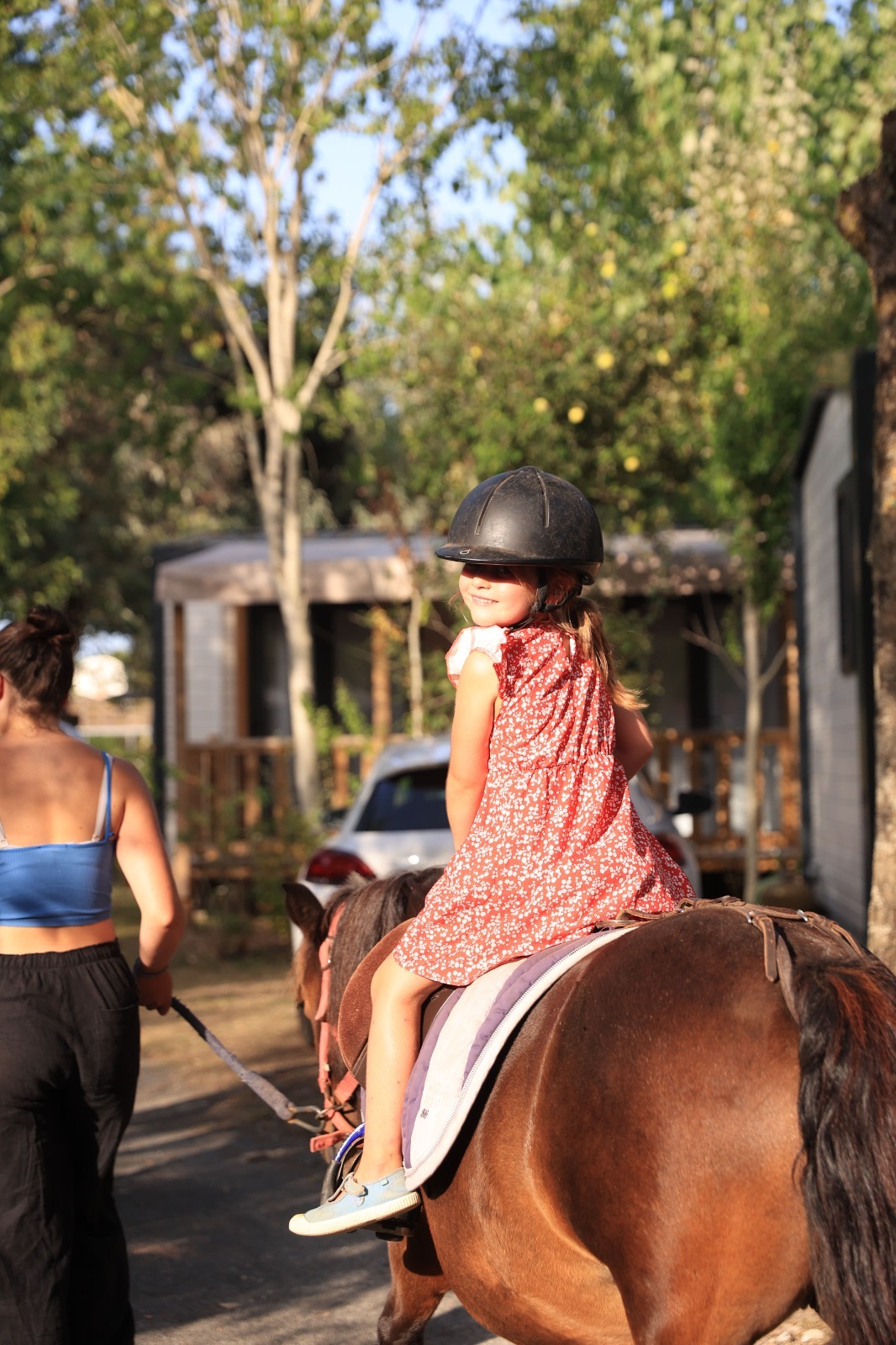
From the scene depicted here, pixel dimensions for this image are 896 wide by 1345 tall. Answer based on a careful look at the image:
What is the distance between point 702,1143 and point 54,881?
2037 mm

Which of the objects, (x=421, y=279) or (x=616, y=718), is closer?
(x=616, y=718)

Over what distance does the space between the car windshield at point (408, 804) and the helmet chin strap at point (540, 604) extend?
515 cm

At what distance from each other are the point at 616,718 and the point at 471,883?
0.63 metres

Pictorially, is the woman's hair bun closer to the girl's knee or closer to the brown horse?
the girl's knee

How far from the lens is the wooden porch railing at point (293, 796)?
12508mm

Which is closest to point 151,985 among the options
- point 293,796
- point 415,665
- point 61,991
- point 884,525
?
point 61,991

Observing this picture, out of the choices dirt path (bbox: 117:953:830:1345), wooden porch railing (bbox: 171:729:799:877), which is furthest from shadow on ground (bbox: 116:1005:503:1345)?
wooden porch railing (bbox: 171:729:799:877)

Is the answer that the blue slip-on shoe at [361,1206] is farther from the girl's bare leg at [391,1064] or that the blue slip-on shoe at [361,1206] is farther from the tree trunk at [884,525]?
the tree trunk at [884,525]

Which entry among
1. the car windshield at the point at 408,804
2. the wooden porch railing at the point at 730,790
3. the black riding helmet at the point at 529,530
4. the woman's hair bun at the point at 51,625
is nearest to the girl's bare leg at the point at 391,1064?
the black riding helmet at the point at 529,530

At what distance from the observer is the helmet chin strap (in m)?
2.90

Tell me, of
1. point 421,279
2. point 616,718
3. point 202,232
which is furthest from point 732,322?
point 616,718

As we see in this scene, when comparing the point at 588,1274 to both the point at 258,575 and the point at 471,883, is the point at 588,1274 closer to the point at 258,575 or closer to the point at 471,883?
the point at 471,883

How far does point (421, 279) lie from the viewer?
1324 centimetres

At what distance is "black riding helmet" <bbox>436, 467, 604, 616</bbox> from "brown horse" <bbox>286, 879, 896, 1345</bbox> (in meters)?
0.84
